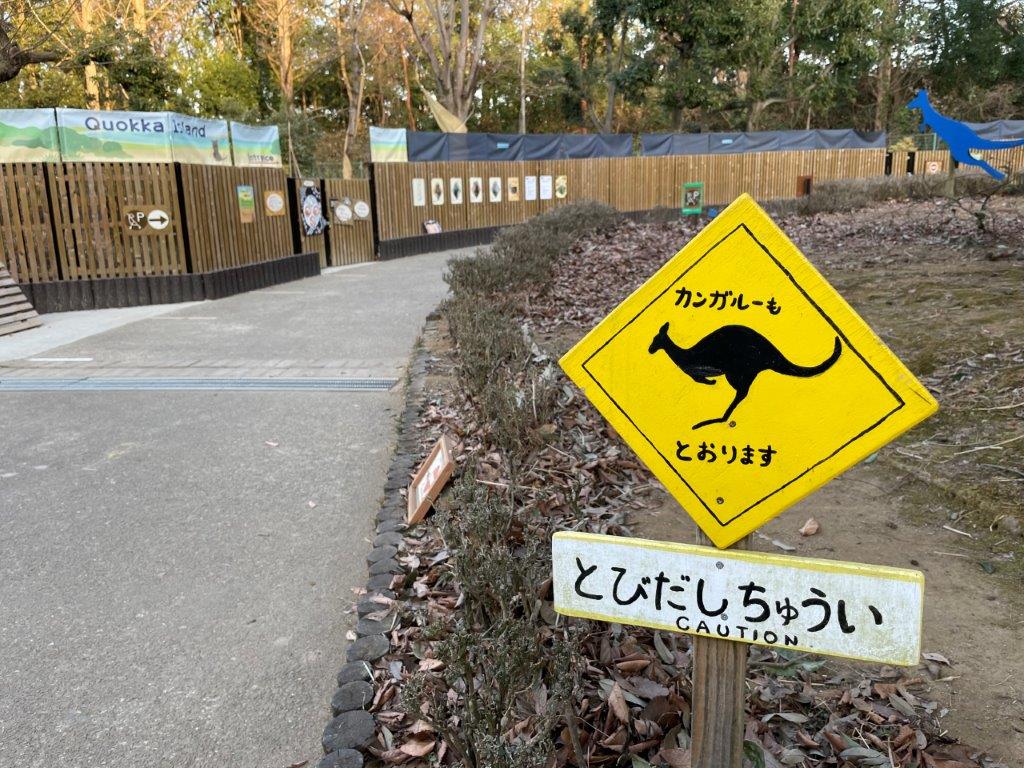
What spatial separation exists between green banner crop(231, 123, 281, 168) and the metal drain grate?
26.8 feet

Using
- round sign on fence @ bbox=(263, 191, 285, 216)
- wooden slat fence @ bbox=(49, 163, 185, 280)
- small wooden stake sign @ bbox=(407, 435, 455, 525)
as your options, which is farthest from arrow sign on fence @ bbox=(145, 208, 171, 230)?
small wooden stake sign @ bbox=(407, 435, 455, 525)

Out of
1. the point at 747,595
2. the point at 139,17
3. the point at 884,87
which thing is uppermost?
the point at 139,17

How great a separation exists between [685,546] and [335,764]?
53.7 inches

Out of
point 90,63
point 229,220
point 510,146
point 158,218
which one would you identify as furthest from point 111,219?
point 510,146

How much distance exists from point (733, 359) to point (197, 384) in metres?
6.52

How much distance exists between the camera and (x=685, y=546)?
5.27 ft

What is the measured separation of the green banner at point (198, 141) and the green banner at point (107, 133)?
20cm

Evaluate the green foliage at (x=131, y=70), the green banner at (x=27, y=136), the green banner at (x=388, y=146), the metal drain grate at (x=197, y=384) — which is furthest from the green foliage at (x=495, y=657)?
the green foliage at (x=131, y=70)

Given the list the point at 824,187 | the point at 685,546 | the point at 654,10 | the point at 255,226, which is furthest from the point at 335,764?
the point at 654,10

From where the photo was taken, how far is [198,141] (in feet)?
44.1

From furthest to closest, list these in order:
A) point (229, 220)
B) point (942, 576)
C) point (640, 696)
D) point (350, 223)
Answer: point (350, 223)
point (229, 220)
point (942, 576)
point (640, 696)

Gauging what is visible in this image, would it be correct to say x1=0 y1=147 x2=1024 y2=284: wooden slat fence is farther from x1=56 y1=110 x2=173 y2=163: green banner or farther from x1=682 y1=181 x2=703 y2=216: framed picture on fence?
x1=682 y1=181 x2=703 y2=216: framed picture on fence

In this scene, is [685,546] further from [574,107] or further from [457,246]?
[574,107]

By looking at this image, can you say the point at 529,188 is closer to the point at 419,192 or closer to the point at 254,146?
the point at 419,192
